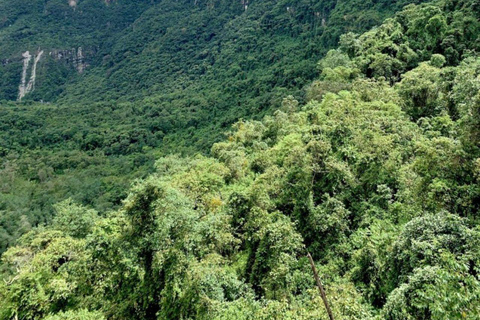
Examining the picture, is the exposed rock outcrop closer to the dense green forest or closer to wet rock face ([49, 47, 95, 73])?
wet rock face ([49, 47, 95, 73])

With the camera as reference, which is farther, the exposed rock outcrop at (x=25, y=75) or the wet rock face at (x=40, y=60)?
the wet rock face at (x=40, y=60)

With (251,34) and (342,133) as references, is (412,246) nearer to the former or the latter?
→ (342,133)

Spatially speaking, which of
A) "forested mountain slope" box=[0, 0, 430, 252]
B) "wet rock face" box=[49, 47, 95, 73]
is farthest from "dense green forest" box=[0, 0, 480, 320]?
"wet rock face" box=[49, 47, 95, 73]

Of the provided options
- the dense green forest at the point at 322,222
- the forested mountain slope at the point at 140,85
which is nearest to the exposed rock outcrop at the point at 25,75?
the forested mountain slope at the point at 140,85

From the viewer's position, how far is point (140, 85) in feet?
→ 439

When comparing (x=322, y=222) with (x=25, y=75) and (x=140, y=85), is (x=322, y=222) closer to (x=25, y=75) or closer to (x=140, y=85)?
(x=140, y=85)

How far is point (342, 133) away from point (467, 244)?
37.9 feet

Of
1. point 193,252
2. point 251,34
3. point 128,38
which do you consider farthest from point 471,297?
point 128,38

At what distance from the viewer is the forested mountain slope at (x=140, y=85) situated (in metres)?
67.9

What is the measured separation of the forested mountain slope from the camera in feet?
223

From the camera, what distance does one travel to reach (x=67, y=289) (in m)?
12.7

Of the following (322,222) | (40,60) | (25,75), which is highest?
(40,60)

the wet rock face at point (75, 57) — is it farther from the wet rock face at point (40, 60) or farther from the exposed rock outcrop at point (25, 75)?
the exposed rock outcrop at point (25, 75)

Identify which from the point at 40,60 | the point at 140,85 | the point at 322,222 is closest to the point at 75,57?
the point at 40,60
